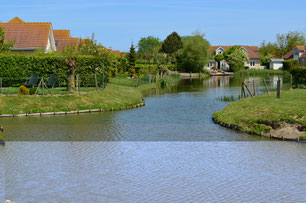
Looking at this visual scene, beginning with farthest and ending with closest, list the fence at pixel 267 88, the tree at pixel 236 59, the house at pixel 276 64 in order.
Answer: the house at pixel 276 64 < the tree at pixel 236 59 < the fence at pixel 267 88

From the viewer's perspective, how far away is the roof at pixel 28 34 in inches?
2093

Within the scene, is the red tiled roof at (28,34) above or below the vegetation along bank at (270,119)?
above

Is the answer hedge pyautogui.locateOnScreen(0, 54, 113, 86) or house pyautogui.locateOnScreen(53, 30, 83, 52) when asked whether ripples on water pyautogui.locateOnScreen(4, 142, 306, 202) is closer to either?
hedge pyautogui.locateOnScreen(0, 54, 113, 86)

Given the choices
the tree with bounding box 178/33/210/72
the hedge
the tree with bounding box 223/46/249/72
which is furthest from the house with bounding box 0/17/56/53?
the tree with bounding box 223/46/249/72

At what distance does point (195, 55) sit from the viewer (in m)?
102

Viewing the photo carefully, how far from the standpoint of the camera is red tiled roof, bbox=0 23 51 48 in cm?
5322

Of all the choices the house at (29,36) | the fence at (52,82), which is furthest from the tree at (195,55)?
the fence at (52,82)

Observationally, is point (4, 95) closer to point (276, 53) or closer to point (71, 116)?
point (71, 116)

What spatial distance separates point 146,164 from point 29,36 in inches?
1809

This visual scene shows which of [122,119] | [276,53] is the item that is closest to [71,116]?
[122,119]

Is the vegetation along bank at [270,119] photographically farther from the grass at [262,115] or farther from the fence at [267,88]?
the fence at [267,88]

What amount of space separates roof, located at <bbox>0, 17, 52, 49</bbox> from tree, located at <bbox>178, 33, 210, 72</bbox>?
173 ft

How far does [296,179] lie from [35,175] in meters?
7.22

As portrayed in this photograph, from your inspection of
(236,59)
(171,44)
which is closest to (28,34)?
(236,59)
